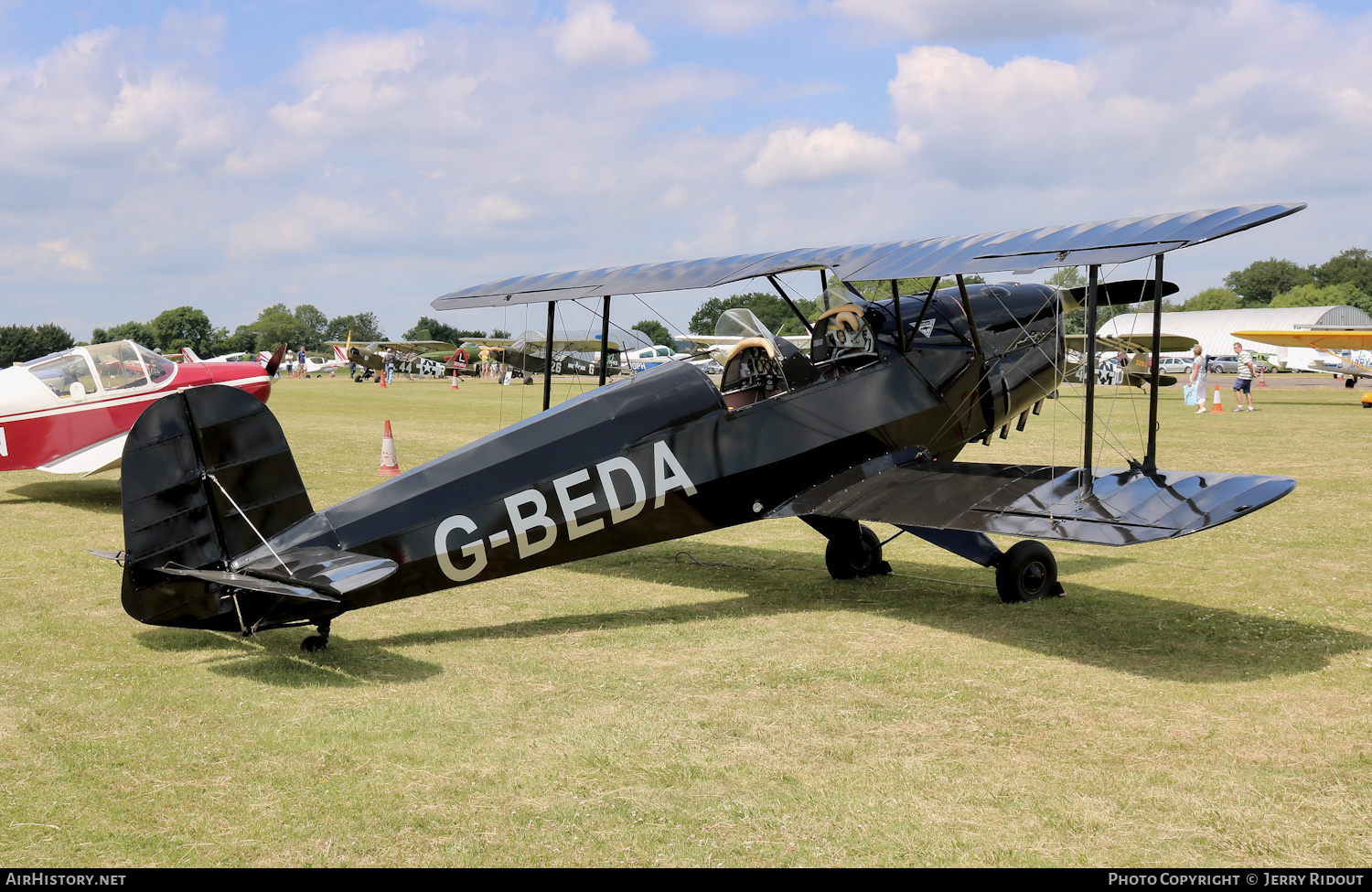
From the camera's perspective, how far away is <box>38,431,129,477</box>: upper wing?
11.5 m

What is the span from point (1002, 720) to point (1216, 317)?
294ft

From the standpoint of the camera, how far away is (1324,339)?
3350 cm

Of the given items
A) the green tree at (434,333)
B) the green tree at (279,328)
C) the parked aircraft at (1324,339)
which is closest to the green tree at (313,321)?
the green tree at (279,328)

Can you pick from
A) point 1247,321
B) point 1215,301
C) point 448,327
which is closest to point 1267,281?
point 1215,301

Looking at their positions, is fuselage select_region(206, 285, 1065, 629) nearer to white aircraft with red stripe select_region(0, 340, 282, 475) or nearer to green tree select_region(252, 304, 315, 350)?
white aircraft with red stripe select_region(0, 340, 282, 475)

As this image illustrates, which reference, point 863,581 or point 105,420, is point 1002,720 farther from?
point 105,420

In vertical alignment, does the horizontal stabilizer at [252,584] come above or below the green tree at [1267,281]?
below

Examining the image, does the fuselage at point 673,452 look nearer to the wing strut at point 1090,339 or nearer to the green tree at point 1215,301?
the wing strut at point 1090,339

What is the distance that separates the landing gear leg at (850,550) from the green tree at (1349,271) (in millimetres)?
119554

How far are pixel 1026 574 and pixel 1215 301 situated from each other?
129 metres

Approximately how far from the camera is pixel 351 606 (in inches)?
217

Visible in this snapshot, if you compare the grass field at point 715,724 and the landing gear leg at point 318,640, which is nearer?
the grass field at point 715,724

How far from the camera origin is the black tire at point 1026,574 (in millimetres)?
7020

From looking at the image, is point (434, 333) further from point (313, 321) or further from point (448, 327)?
point (313, 321)
